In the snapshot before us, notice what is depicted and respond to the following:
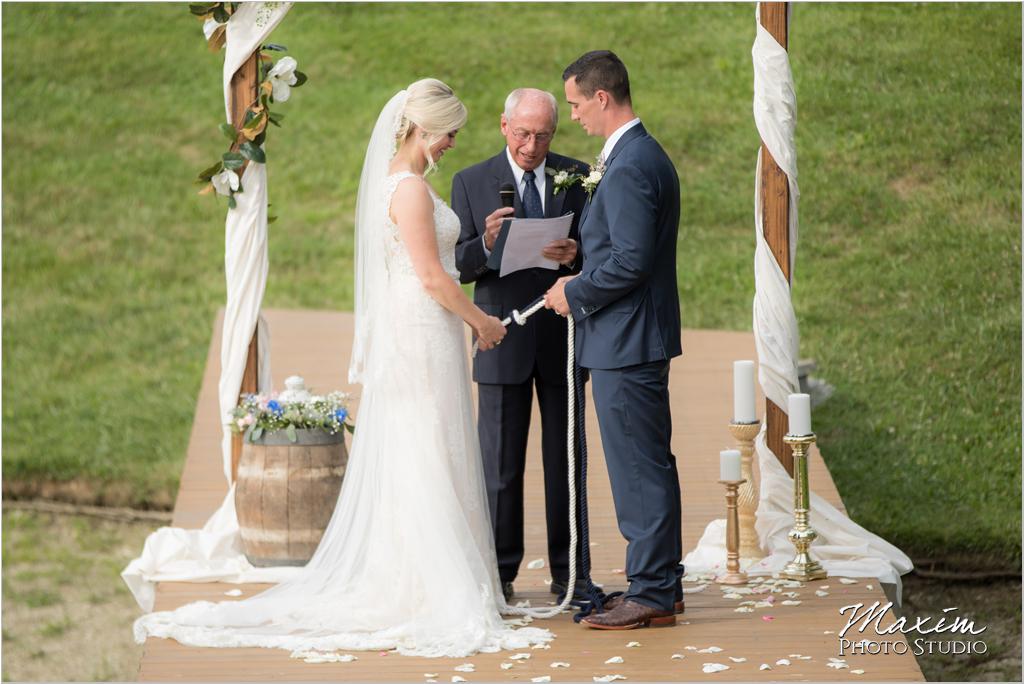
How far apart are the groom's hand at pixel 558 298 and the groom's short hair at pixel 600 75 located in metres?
0.62

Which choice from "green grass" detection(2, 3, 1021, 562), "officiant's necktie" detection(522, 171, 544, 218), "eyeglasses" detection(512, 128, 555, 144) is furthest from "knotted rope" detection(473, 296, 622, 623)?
"green grass" detection(2, 3, 1021, 562)

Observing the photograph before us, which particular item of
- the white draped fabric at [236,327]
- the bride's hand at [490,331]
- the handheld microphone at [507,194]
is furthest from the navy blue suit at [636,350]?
the white draped fabric at [236,327]

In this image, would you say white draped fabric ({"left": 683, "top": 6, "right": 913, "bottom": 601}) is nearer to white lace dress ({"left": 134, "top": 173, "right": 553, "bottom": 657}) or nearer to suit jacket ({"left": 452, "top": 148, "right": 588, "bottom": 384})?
suit jacket ({"left": 452, "top": 148, "right": 588, "bottom": 384})

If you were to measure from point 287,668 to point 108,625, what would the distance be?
5.75 metres

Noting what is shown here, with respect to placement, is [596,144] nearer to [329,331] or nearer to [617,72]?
[329,331]

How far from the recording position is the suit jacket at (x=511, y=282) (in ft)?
15.7

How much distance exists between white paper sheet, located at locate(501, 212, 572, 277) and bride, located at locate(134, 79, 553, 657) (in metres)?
0.19

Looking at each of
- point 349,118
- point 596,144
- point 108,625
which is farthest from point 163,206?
point 108,625

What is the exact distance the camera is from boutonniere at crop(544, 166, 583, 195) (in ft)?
15.3

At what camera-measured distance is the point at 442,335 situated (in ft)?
15.2

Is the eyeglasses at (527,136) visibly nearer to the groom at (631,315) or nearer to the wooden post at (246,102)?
the groom at (631,315)

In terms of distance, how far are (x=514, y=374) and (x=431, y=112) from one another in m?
0.97

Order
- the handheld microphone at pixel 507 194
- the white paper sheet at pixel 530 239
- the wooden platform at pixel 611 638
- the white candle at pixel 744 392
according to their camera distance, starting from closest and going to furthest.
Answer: the wooden platform at pixel 611 638, the white paper sheet at pixel 530 239, the handheld microphone at pixel 507 194, the white candle at pixel 744 392

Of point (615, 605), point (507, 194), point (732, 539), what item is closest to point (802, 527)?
point (732, 539)
